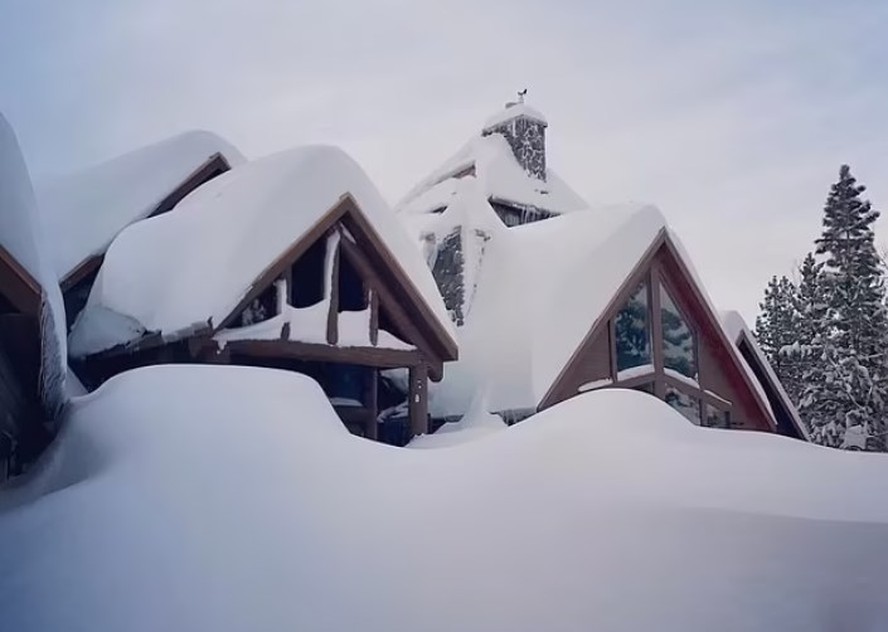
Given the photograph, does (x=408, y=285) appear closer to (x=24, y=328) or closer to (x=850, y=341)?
(x=24, y=328)

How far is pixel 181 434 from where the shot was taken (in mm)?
4016

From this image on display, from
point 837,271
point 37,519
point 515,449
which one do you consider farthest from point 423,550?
point 837,271

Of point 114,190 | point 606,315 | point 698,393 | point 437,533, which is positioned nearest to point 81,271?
point 114,190

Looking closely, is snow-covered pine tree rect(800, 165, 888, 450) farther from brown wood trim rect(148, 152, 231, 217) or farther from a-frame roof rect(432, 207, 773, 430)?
brown wood trim rect(148, 152, 231, 217)

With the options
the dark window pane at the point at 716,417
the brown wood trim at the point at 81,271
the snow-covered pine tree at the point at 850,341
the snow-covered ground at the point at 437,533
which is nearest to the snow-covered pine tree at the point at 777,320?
the snow-covered pine tree at the point at 850,341

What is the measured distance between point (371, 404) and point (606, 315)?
12.4ft

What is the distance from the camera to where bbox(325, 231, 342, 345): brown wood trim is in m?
8.90

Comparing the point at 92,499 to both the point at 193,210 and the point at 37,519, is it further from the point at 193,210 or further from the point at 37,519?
the point at 193,210

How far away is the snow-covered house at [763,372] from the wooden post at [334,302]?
28.7ft

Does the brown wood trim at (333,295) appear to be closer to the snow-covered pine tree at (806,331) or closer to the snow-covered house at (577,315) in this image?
the snow-covered house at (577,315)

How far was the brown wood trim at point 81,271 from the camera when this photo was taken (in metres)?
10.2

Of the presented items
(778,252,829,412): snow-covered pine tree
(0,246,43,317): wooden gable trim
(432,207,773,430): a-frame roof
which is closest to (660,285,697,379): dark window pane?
(432,207,773,430): a-frame roof

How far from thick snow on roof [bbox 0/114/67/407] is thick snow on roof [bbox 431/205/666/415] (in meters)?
6.60

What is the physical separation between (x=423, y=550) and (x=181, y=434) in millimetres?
1552
